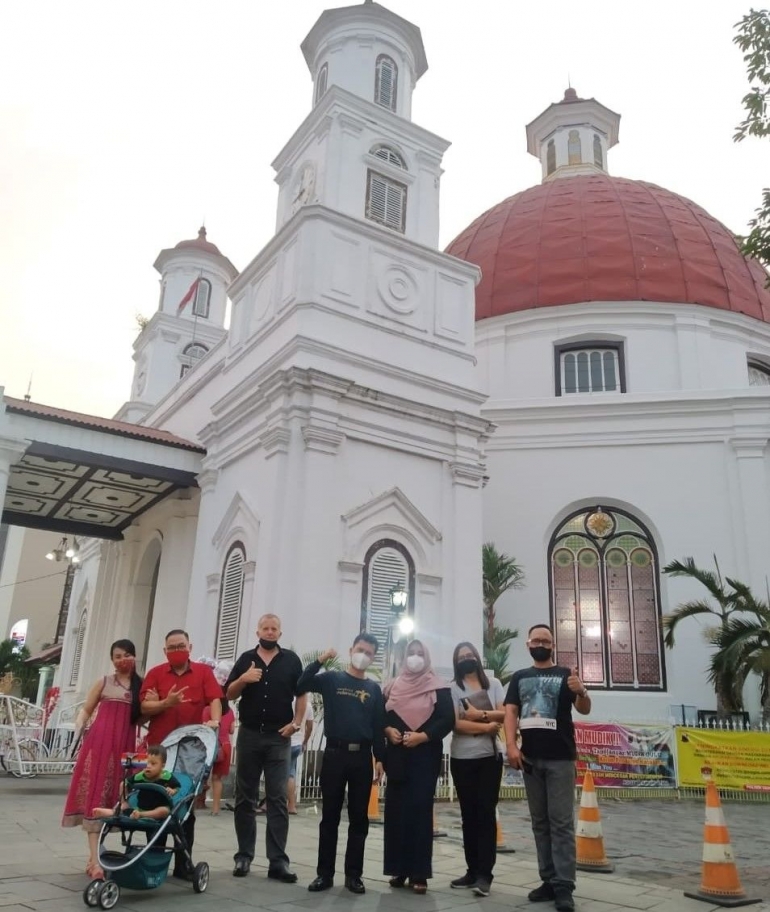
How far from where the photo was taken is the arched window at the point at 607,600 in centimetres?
1748

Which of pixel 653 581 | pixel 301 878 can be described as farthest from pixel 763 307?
pixel 301 878

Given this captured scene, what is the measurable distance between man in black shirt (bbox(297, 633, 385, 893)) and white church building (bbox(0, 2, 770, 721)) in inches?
248

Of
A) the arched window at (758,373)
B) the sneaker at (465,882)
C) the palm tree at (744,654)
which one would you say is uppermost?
the arched window at (758,373)

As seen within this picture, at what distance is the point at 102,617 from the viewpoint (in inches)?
853

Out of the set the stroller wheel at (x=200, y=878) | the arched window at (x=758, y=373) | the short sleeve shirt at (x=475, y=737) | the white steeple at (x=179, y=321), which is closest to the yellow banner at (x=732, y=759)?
the short sleeve shirt at (x=475, y=737)

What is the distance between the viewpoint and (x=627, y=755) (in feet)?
42.6

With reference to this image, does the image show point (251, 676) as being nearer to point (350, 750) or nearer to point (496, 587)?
point (350, 750)

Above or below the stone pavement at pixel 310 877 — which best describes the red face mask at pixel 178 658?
above

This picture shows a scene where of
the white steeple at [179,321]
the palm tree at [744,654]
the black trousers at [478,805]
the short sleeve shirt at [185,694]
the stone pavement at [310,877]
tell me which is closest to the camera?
the stone pavement at [310,877]

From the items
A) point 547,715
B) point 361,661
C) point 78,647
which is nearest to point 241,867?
point 361,661

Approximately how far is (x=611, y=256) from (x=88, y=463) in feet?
49.0

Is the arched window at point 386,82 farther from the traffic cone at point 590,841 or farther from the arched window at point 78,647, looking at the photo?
the arched window at point 78,647

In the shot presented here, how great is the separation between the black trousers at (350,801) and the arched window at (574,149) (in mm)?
31981

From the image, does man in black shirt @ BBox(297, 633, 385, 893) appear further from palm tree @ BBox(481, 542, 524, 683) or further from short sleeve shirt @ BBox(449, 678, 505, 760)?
palm tree @ BBox(481, 542, 524, 683)
